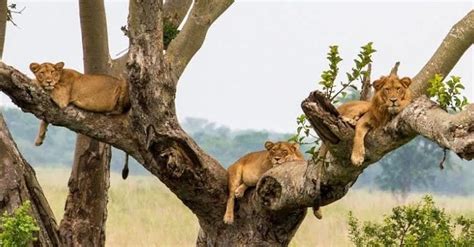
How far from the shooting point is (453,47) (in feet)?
34.4

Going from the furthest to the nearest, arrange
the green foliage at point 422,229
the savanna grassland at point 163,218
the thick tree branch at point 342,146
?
the savanna grassland at point 163,218
the green foliage at point 422,229
the thick tree branch at point 342,146

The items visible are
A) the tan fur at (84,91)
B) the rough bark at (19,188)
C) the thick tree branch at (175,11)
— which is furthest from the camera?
the thick tree branch at (175,11)

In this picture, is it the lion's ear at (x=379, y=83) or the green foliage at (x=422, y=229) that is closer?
the lion's ear at (x=379, y=83)

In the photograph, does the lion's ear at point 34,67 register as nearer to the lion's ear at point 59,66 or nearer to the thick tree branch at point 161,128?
the lion's ear at point 59,66

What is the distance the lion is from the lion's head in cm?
197

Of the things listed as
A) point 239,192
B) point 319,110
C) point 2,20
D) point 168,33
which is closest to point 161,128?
point 239,192

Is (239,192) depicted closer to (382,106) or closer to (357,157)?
(357,157)

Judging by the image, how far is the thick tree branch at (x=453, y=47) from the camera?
10383 mm

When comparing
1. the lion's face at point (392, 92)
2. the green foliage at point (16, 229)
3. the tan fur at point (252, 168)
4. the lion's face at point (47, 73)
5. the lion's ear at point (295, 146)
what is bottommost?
the green foliage at point (16, 229)

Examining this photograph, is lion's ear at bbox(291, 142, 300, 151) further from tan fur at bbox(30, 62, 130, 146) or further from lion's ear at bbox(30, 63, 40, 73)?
lion's ear at bbox(30, 63, 40, 73)

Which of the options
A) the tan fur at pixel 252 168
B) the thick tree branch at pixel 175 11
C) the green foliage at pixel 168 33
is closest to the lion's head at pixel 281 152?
the tan fur at pixel 252 168

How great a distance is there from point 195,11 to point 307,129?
334 cm

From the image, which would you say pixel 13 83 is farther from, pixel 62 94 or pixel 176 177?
pixel 176 177

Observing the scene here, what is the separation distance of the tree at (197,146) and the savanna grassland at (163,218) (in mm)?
6720
